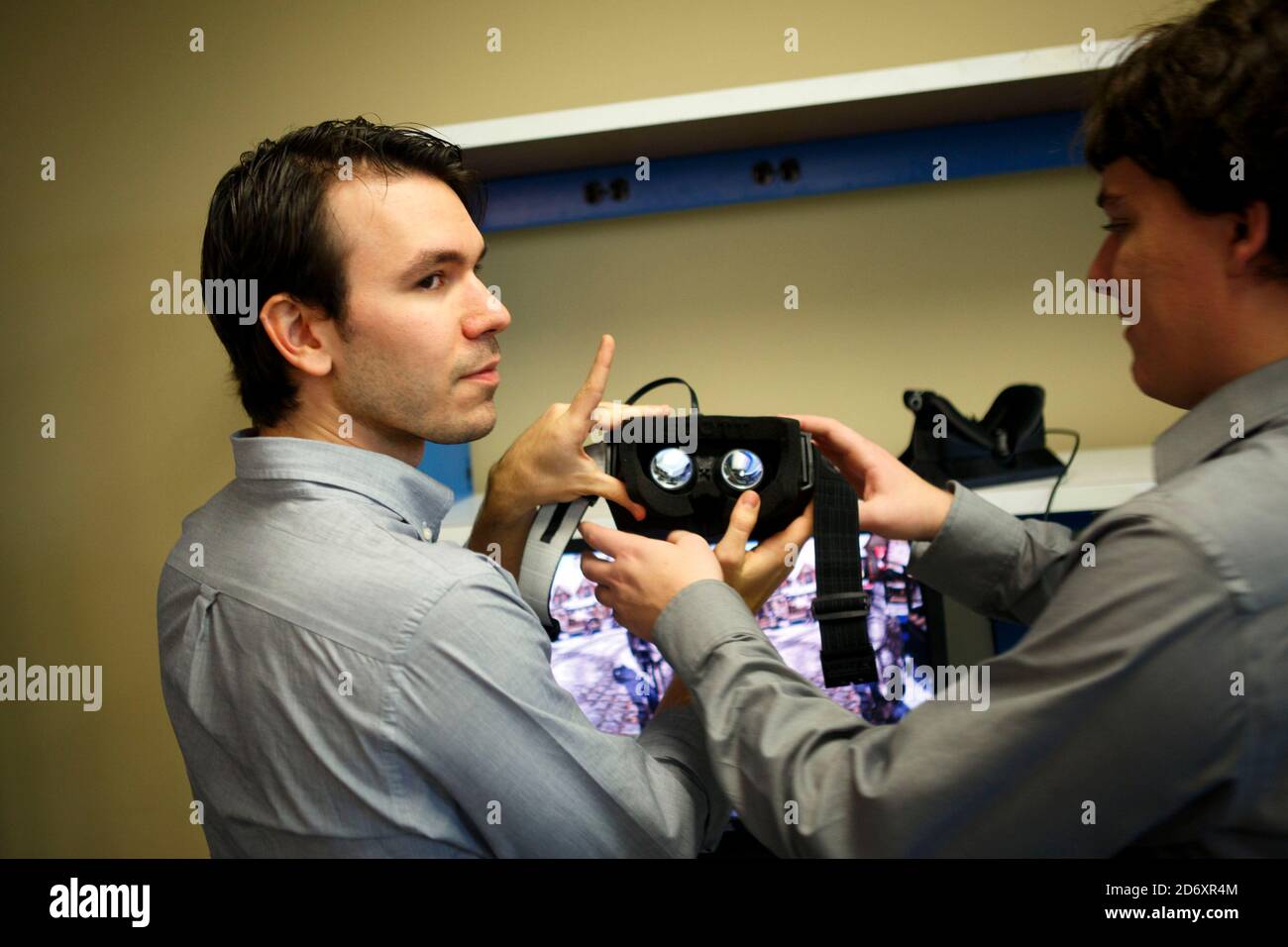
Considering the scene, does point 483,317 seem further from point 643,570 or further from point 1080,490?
point 1080,490

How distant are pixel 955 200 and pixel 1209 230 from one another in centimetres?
98

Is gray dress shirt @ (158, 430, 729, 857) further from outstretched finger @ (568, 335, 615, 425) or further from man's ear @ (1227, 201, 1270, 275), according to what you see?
man's ear @ (1227, 201, 1270, 275)

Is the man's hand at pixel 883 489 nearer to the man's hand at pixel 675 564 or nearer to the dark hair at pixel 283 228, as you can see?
the man's hand at pixel 675 564

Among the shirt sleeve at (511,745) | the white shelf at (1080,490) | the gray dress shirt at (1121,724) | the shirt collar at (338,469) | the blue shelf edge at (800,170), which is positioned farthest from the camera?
the blue shelf edge at (800,170)

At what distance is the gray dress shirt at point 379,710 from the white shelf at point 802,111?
72 cm

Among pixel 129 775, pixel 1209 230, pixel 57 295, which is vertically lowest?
pixel 129 775

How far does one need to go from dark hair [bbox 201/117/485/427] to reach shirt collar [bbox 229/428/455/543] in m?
0.08

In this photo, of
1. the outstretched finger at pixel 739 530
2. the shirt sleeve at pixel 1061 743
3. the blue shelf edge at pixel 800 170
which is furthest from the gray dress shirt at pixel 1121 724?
the blue shelf edge at pixel 800 170

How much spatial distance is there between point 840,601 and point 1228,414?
1.23ft

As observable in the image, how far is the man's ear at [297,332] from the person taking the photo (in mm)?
949

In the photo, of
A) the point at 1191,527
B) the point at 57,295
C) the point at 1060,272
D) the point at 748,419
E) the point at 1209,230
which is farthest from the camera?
the point at 57,295
